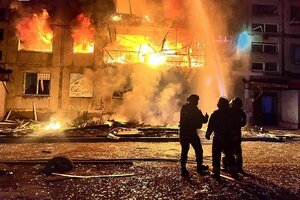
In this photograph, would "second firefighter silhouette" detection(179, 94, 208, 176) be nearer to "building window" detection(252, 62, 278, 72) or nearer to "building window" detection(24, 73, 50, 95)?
"building window" detection(24, 73, 50, 95)

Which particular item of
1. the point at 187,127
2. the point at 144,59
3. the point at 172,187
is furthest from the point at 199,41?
the point at 172,187

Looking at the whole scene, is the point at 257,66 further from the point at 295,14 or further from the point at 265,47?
the point at 295,14

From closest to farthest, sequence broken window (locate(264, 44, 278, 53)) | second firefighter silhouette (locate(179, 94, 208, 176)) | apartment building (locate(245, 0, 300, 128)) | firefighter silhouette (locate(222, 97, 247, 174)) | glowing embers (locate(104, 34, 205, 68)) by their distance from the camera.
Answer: second firefighter silhouette (locate(179, 94, 208, 176))
firefighter silhouette (locate(222, 97, 247, 174))
glowing embers (locate(104, 34, 205, 68))
apartment building (locate(245, 0, 300, 128))
broken window (locate(264, 44, 278, 53))

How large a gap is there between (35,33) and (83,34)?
3401 millimetres

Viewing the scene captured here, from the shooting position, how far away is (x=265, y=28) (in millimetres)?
22094

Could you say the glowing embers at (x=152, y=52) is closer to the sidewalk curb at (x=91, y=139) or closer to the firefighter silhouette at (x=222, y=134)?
the sidewalk curb at (x=91, y=139)

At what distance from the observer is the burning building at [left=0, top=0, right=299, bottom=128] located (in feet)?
61.1

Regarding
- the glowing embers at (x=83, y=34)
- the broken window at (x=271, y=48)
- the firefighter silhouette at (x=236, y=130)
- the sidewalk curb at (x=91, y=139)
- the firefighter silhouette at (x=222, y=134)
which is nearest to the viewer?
the firefighter silhouette at (x=222, y=134)

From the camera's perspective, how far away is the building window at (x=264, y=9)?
22.0 meters

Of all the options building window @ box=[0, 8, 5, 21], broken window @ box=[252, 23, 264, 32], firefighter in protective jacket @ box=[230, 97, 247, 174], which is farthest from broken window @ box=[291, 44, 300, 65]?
building window @ box=[0, 8, 5, 21]

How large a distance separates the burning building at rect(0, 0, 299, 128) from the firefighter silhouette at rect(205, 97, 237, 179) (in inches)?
456

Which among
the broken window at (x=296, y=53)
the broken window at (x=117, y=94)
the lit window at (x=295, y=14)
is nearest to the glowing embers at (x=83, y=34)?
the broken window at (x=117, y=94)

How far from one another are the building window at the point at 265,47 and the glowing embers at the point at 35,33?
15.9 meters

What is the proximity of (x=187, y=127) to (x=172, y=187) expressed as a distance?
1.50m
